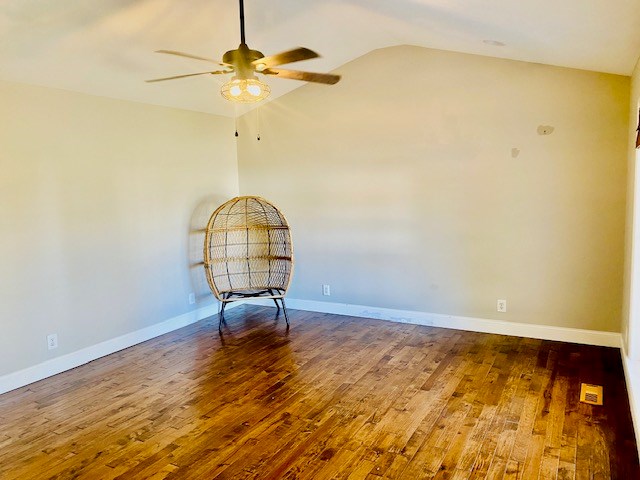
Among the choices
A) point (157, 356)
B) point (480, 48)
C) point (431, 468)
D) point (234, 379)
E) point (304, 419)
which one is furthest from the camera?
point (157, 356)

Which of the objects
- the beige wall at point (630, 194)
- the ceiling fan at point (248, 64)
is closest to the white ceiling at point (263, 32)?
the beige wall at point (630, 194)

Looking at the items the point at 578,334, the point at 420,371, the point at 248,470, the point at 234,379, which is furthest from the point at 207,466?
the point at 578,334

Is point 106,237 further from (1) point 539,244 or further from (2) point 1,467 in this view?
(1) point 539,244

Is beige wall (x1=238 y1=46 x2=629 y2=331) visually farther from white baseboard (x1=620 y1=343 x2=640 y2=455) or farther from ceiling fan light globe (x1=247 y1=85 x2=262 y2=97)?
ceiling fan light globe (x1=247 y1=85 x2=262 y2=97)

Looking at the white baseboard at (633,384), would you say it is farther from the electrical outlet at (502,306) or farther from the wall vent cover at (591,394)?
the electrical outlet at (502,306)

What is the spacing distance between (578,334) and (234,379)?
9.71 feet

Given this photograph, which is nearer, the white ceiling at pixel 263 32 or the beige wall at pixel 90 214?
the white ceiling at pixel 263 32

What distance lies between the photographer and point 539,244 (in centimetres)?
391

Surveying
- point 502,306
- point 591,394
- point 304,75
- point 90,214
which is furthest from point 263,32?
point 591,394

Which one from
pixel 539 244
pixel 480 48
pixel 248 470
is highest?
pixel 480 48

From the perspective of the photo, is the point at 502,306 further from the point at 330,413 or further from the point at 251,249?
the point at 251,249

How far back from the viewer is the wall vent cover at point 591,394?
2.83 metres

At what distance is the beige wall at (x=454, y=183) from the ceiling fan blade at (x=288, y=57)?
2.12m

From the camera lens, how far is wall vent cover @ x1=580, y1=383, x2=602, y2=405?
2.83m
